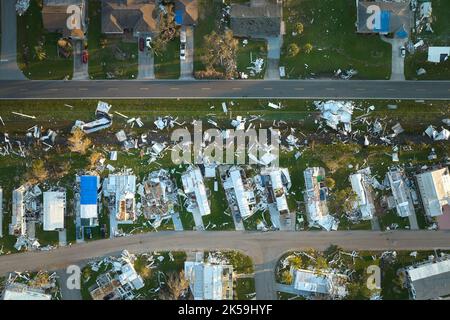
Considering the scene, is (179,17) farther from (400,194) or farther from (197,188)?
(400,194)

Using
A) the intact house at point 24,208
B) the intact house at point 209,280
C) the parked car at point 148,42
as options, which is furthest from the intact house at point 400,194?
the intact house at point 24,208

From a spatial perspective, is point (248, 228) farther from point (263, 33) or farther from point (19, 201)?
point (19, 201)

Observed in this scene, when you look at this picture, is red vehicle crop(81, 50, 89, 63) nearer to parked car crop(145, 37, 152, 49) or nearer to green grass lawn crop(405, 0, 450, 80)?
parked car crop(145, 37, 152, 49)

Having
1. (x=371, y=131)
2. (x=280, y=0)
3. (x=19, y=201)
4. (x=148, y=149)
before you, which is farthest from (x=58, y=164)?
(x=371, y=131)

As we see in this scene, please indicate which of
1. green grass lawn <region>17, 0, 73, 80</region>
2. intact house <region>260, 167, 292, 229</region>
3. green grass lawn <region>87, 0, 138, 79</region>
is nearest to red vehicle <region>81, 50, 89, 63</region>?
green grass lawn <region>87, 0, 138, 79</region>

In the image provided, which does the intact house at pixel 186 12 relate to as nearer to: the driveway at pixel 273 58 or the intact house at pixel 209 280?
the driveway at pixel 273 58
